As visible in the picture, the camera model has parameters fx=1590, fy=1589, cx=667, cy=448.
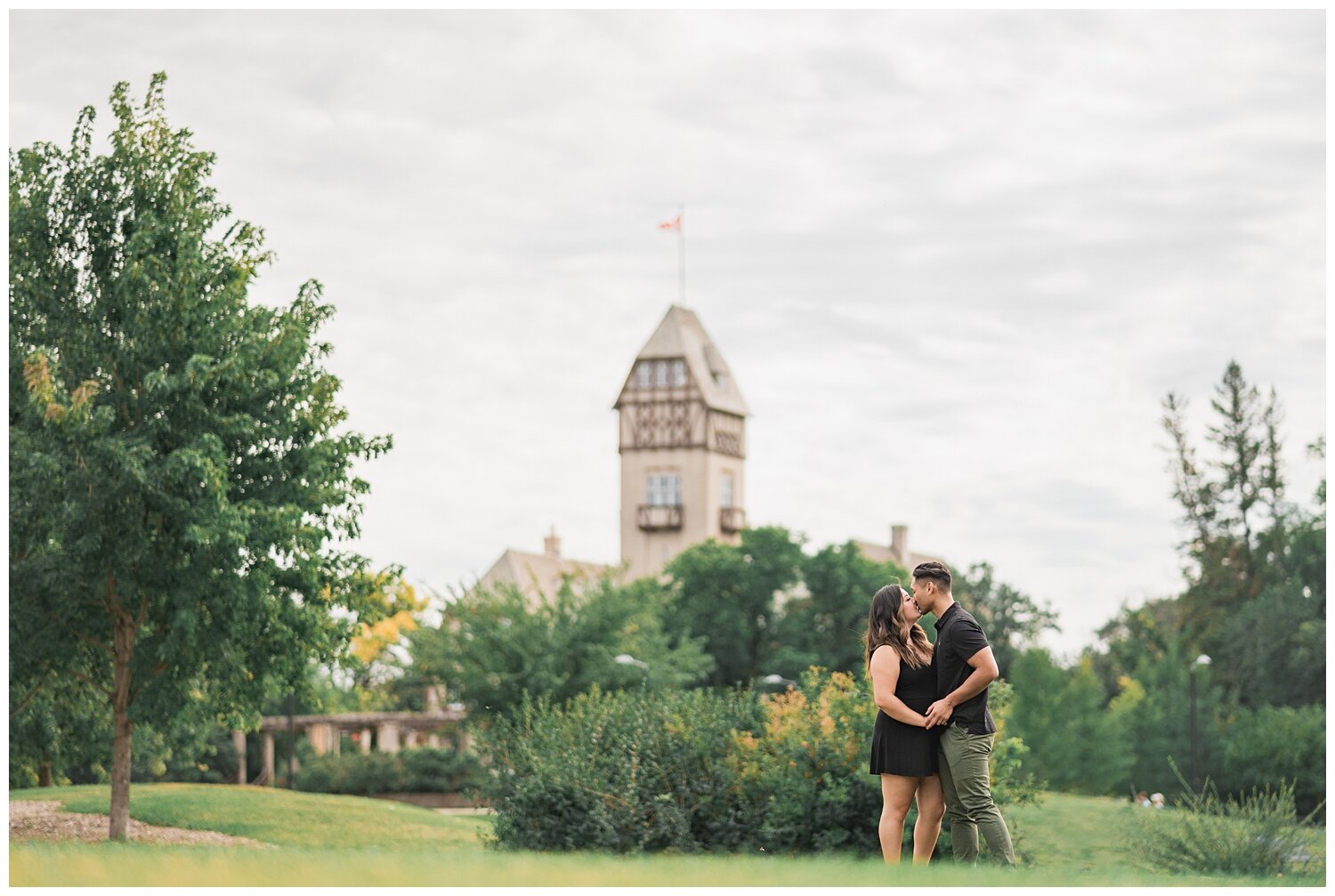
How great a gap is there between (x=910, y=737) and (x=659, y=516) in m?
69.4

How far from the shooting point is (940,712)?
35.1 feet

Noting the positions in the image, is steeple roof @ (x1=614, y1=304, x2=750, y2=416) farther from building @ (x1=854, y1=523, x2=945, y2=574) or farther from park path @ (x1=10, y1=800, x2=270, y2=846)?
park path @ (x1=10, y1=800, x2=270, y2=846)

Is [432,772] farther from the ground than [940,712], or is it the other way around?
[940,712]

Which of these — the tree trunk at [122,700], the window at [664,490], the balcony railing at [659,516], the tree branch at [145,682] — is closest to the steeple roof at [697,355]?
the window at [664,490]

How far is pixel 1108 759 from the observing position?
49.2m

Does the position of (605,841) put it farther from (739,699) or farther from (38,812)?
(38,812)

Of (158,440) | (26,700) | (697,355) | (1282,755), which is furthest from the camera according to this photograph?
(697,355)

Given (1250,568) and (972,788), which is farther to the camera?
(1250,568)

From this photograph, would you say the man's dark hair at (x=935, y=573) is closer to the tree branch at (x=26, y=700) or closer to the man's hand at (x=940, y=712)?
the man's hand at (x=940, y=712)

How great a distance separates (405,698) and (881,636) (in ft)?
176

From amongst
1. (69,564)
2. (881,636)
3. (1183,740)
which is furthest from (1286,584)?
(881,636)

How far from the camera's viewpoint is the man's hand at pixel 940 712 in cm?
1067

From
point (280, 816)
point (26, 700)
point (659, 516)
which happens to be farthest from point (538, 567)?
point (26, 700)

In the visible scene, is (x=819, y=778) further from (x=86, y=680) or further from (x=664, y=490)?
(x=664, y=490)
